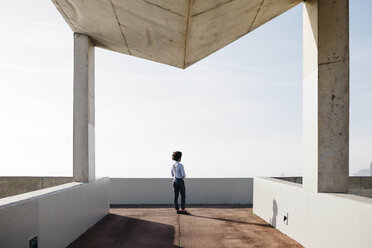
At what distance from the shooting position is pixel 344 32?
447 cm

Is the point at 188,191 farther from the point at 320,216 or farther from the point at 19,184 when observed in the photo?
the point at 320,216

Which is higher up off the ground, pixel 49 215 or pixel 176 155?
pixel 176 155

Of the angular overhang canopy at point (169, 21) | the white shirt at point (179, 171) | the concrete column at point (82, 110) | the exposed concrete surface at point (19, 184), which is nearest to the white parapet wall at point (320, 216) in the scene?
the white shirt at point (179, 171)

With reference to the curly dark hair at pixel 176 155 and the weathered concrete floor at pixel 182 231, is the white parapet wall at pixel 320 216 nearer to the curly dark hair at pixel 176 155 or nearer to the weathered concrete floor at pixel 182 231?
the weathered concrete floor at pixel 182 231

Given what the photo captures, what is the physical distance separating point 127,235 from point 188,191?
160 inches

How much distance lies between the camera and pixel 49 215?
398cm

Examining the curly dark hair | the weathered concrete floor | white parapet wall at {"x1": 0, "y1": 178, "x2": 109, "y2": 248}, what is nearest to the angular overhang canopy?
the curly dark hair

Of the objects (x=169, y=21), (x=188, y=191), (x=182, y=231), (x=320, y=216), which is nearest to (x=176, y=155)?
(x=188, y=191)

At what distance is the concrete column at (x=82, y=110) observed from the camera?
6.21 m

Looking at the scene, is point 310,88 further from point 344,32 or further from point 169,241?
point 169,241

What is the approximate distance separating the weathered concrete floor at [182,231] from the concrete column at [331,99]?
1.25 m

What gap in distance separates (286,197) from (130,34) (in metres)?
4.32

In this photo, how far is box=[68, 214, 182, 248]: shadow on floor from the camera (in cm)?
483

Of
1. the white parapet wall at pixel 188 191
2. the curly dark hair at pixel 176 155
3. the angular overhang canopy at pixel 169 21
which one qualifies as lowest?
the white parapet wall at pixel 188 191
